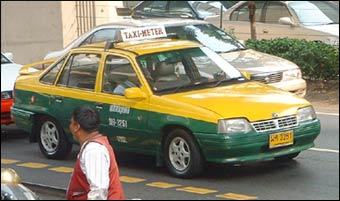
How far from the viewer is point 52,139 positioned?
36.7 ft

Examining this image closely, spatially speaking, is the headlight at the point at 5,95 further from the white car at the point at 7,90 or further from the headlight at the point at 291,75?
the headlight at the point at 291,75

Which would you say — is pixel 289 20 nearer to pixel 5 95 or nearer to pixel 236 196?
pixel 5 95

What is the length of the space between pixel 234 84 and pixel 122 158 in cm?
178

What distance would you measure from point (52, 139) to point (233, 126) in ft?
9.46

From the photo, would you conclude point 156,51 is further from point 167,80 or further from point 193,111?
point 193,111

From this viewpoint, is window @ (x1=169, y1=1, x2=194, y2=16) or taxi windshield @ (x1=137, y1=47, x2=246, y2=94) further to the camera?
window @ (x1=169, y1=1, x2=194, y2=16)

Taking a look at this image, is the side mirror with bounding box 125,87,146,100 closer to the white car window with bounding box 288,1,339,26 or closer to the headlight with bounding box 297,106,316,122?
the headlight with bounding box 297,106,316,122

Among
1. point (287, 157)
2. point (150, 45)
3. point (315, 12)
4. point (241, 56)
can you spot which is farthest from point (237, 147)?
point (315, 12)

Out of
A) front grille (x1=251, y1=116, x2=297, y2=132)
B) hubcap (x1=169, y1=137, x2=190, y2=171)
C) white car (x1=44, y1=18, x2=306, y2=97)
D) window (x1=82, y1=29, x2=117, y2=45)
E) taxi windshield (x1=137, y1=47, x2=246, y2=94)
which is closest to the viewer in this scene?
front grille (x1=251, y1=116, x2=297, y2=132)

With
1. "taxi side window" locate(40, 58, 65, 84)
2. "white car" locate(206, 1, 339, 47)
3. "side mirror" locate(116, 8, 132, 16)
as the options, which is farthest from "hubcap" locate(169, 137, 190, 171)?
"side mirror" locate(116, 8, 132, 16)

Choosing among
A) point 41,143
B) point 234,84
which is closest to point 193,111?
point 234,84

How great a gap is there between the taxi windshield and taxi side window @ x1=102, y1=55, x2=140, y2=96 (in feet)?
0.48

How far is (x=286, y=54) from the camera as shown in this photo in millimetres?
16125

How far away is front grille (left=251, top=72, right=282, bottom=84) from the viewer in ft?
43.1
